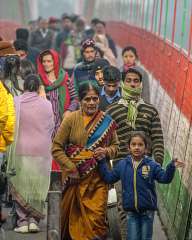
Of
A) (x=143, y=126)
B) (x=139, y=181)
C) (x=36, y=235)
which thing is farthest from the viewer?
(x=36, y=235)

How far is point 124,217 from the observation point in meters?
8.73

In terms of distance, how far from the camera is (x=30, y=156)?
32.8ft

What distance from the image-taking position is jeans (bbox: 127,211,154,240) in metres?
8.14

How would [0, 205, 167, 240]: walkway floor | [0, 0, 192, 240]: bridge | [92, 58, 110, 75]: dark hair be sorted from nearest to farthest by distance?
[0, 0, 192, 240]: bridge, [0, 205, 167, 240]: walkway floor, [92, 58, 110, 75]: dark hair

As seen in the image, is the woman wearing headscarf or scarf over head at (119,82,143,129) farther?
the woman wearing headscarf

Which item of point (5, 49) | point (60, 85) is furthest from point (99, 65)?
point (5, 49)

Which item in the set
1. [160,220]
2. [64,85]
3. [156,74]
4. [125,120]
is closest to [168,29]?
[156,74]

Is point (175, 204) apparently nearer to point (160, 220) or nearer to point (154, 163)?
point (160, 220)

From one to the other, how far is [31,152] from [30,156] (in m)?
0.04

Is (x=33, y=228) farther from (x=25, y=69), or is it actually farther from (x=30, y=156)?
(x=25, y=69)

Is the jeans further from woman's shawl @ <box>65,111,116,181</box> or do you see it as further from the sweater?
the sweater

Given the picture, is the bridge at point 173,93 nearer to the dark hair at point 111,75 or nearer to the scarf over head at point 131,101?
the scarf over head at point 131,101

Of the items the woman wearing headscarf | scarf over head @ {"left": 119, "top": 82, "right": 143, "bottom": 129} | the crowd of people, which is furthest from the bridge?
the woman wearing headscarf

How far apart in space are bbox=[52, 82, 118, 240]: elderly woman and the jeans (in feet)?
1.68
